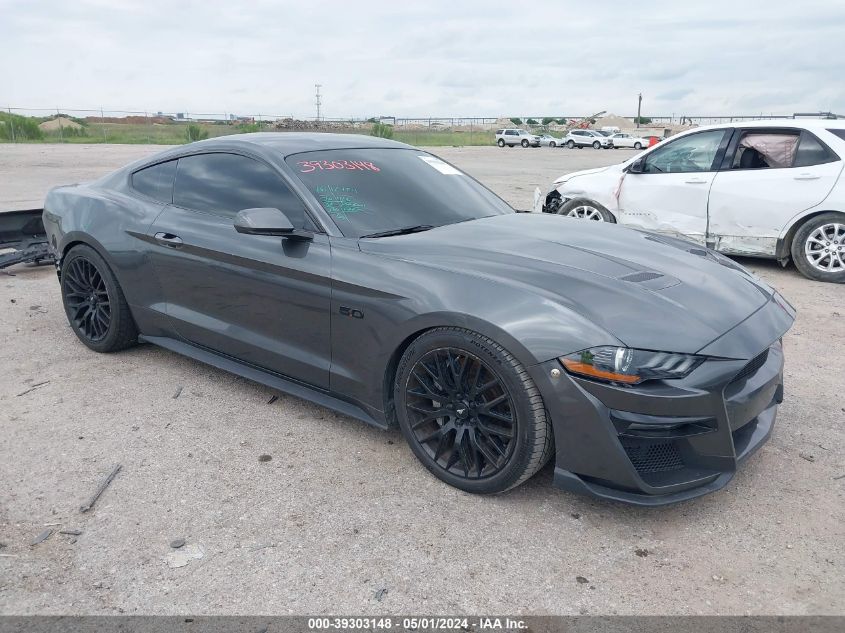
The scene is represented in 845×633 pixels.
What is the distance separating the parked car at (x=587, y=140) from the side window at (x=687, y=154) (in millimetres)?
48018

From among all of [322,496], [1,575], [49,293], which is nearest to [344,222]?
[322,496]

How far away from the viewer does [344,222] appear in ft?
11.7

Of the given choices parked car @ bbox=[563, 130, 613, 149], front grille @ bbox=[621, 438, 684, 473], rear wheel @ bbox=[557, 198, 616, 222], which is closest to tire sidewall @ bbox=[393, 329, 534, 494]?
front grille @ bbox=[621, 438, 684, 473]

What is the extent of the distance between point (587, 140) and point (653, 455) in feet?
181

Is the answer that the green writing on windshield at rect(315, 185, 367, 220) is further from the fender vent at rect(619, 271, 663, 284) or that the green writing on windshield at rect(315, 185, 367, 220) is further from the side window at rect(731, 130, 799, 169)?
the side window at rect(731, 130, 799, 169)

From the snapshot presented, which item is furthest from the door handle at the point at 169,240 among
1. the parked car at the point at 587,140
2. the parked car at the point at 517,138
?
the parked car at the point at 587,140

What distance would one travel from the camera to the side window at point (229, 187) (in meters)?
3.74

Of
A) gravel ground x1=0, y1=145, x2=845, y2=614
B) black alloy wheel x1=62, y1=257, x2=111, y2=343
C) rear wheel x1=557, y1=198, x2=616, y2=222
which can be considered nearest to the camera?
gravel ground x1=0, y1=145, x2=845, y2=614

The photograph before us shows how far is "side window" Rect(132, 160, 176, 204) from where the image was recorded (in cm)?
437


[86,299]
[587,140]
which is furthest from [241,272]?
[587,140]

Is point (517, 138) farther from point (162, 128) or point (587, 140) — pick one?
point (162, 128)

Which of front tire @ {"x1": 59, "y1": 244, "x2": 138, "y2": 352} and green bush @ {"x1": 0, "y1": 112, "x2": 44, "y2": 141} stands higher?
green bush @ {"x1": 0, "y1": 112, "x2": 44, "y2": 141}

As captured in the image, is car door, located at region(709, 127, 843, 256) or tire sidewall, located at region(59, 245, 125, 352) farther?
car door, located at region(709, 127, 843, 256)

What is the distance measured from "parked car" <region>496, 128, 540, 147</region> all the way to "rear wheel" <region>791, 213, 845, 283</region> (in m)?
48.5
